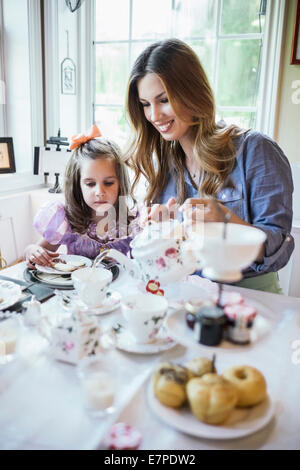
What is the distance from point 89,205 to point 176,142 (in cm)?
42

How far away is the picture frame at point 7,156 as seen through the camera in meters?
2.60

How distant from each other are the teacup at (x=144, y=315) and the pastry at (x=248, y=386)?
0.17m

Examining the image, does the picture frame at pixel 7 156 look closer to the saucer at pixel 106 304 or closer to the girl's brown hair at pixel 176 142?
the girl's brown hair at pixel 176 142

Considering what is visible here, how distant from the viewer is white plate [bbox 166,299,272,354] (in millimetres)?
511

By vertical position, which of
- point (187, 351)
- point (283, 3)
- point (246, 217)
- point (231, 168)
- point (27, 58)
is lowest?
point (187, 351)

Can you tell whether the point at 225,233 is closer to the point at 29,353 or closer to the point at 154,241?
the point at 154,241

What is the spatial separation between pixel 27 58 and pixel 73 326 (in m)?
2.50

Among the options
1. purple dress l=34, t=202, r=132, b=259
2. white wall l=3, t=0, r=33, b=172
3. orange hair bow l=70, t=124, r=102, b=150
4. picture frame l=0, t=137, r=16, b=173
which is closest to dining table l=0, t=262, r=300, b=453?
purple dress l=34, t=202, r=132, b=259

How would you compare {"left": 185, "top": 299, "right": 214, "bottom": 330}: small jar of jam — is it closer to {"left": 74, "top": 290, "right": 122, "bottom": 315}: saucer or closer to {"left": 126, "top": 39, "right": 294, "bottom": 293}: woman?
{"left": 74, "top": 290, "right": 122, "bottom": 315}: saucer

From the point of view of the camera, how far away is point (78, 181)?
5.36 ft

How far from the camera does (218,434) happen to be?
0.56 m

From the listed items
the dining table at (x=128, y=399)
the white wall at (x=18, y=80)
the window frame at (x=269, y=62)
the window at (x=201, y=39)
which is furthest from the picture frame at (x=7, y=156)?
the dining table at (x=128, y=399)

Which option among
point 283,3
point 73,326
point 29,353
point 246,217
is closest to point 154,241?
point 73,326

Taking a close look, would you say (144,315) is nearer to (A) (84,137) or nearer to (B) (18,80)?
(A) (84,137)
